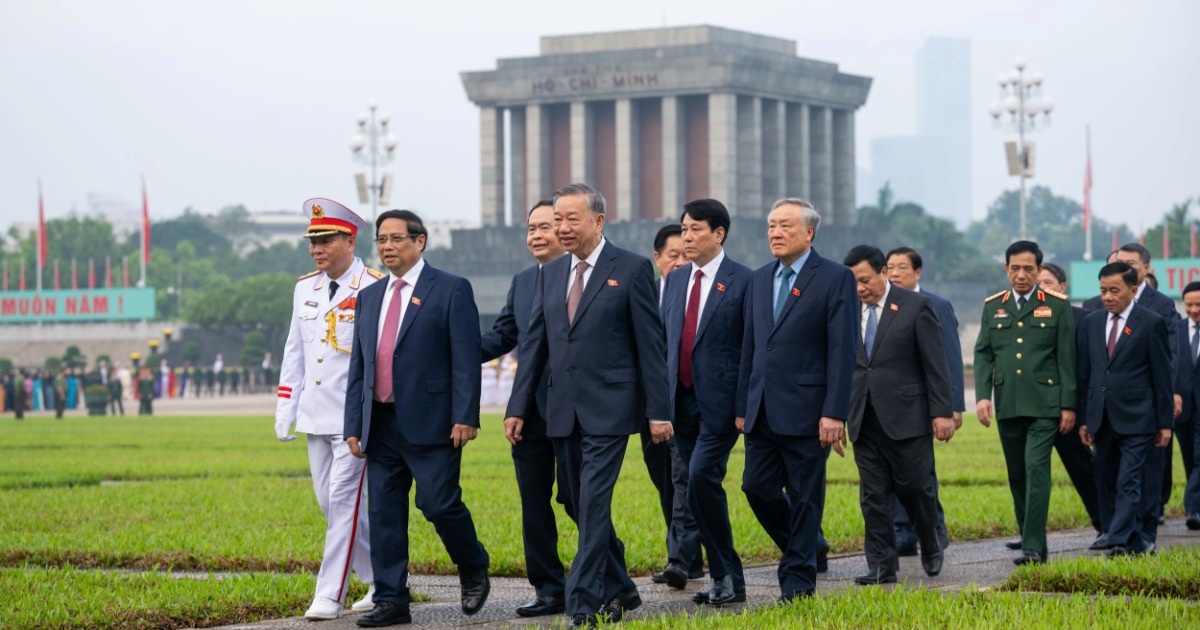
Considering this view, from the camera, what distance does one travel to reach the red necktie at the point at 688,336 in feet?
30.3

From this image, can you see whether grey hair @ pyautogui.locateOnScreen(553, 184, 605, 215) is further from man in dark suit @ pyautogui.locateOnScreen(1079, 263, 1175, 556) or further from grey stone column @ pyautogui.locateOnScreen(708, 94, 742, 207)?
grey stone column @ pyautogui.locateOnScreen(708, 94, 742, 207)

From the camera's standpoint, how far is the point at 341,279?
905 cm

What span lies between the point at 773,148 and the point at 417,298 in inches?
2530

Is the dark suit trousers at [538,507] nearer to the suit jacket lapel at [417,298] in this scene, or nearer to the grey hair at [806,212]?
the suit jacket lapel at [417,298]

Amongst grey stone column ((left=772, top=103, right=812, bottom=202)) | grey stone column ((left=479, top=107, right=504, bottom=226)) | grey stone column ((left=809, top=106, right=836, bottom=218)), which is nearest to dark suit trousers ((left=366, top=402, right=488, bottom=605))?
grey stone column ((left=772, top=103, right=812, bottom=202))

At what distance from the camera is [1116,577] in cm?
858

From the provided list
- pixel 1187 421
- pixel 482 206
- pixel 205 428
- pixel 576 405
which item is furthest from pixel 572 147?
pixel 576 405

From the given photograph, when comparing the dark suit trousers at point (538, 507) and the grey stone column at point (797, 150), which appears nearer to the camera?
the dark suit trousers at point (538, 507)

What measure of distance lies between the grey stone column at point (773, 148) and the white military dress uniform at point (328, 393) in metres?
62.8

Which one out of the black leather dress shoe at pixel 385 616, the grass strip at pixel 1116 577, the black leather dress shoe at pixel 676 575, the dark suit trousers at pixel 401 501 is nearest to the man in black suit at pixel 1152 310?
the grass strip at pixel 1116 577

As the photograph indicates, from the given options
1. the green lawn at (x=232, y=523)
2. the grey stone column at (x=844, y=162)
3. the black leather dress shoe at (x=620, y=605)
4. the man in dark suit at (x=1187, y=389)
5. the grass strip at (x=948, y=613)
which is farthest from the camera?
the grey stone column at (x=844, y=162)

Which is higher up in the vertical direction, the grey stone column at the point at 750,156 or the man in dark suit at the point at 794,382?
the grey stone column at the point at 750,156

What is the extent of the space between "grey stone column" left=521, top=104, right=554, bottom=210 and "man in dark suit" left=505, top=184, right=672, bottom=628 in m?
64.2

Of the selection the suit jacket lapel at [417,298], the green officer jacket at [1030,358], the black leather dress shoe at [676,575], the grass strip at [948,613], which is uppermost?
the suit jacket lapel at [417,298]
